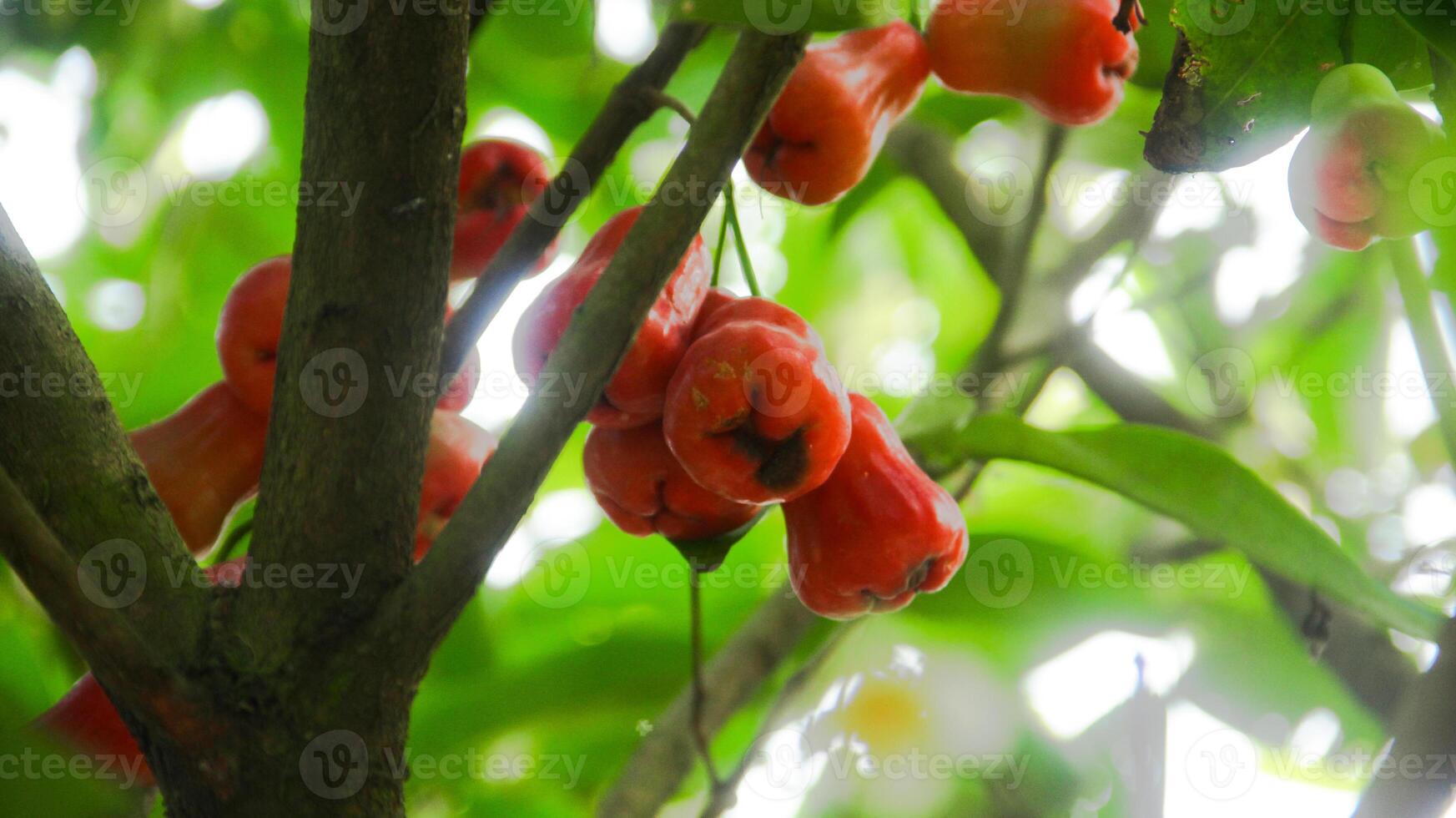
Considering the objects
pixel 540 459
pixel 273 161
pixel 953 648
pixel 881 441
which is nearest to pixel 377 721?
pixel 540 459

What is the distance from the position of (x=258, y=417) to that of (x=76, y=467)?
0.38 metres

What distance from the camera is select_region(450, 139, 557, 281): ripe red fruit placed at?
112 centimetres

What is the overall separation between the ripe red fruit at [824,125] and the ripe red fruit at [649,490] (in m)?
0.24

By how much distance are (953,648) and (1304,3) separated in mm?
930
